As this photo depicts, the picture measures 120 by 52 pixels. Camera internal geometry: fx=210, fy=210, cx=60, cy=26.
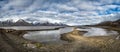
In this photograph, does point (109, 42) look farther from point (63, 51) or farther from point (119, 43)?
point (63, 51)

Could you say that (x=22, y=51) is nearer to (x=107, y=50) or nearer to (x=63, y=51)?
(x=63, y=51)

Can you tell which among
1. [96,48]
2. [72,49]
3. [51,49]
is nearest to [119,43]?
[96,48]

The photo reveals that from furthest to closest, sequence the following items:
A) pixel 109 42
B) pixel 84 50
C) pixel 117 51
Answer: pixel 109 42 → pixel 84 50 → pixel 117 51

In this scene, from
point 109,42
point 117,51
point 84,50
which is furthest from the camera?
point 109,42

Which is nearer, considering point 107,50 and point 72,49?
point 107,50

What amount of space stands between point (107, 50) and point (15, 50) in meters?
6.88

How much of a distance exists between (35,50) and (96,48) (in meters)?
4.54

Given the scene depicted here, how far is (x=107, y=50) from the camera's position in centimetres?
1444

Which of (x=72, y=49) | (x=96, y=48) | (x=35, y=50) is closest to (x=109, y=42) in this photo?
(x=96, y=48)

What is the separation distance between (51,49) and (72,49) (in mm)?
1600

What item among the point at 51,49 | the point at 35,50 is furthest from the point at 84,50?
the point at 35,50

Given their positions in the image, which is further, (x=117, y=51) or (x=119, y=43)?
(x=119, y=43)

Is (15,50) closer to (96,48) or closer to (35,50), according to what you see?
(35,50)

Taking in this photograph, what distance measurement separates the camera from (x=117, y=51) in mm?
13992
